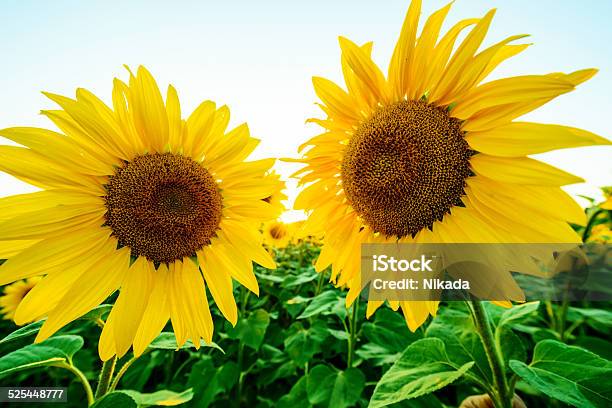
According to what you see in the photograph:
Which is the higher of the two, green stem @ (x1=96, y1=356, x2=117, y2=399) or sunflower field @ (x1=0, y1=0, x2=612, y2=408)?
sunflower field @ (x1=0, y1=0, x2=612, y2=408)

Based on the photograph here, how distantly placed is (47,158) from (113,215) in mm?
A: 255

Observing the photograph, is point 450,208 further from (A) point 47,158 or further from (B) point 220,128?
(A) point 47,158

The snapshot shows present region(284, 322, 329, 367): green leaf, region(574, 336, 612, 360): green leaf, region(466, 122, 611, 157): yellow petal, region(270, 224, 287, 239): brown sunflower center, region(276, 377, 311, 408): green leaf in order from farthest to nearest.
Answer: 1. region(270, 224, 287, 239): brown sunflower center
2. region(284, 322, 329, 367): green leaf
3. region(276, 377, 311, 408): green leaf
4. region(574, 336, 612, 360): green leaf
5. region(466, 122, 611, 157): yellow petal

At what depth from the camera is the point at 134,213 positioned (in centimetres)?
116

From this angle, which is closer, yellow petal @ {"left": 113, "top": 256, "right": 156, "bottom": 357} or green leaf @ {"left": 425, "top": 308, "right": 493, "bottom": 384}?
yellow petal @ {"left": 113, "top": 256, "right": 156, "bottom": 357}

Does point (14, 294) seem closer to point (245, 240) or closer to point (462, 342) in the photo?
point (245, 240)

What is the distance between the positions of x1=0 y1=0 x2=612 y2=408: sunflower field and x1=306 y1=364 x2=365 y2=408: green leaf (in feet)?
2.40

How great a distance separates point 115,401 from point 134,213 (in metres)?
0.55

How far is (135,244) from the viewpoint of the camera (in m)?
1.18

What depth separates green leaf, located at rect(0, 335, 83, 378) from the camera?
38.3 inches

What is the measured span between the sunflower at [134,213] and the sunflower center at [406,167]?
350 mm

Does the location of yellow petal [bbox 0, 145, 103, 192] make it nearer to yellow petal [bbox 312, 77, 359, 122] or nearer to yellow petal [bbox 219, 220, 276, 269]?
yellow petal [bbox 219, 220, 276, 269]

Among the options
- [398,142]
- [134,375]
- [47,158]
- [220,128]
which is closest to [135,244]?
[47,158]

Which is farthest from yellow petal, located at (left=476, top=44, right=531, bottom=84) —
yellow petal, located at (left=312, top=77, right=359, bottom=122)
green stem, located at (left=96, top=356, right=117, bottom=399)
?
green stem, located at (left=96, top=356, right=117, bottom=399)
